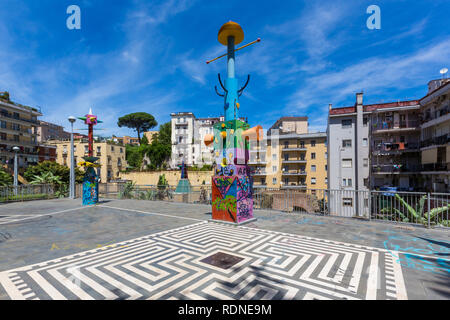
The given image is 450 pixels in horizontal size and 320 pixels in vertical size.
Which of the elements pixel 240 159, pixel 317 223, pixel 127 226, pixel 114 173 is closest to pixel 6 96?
pixel 114 173

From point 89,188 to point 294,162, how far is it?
35.0 m

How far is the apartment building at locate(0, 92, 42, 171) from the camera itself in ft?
120

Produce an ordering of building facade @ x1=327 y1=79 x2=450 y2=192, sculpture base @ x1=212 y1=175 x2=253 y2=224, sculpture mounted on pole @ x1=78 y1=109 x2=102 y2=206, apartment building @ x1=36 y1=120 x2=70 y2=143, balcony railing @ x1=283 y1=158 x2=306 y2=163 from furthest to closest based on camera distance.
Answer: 1. apartment building @ x1=36 y1=120 x2=70 y2=143
2. balcony railing @ x1=283 y1=158 x2=306 y2=163
3. building facade @ x1=327 y1=79 x2=450 y2=192
4. sculpture mounted on pole @ x1=78 y1=109 x2=102 y2=206
5. sculpture base @ x1=212 y1=175 x2=253 y2=224

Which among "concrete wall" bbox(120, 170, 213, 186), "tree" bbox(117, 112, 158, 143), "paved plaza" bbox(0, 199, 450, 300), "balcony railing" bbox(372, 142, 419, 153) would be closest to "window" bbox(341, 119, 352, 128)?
"balcony railing" bbox(372, 142, 419, 153)

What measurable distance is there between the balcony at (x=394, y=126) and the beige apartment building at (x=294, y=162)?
41.8ft

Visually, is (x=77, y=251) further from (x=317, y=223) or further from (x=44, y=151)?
(x=44, y=151)

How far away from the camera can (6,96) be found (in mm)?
38281

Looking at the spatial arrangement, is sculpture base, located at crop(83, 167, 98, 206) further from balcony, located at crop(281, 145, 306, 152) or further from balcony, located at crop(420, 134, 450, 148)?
balcony, located at crop(281, 145, 306, 152)

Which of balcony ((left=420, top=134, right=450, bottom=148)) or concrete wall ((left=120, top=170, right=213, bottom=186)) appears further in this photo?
concrete wall ((left=120, top=170, right=213, bottom=186))

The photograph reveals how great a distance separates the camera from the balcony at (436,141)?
69.4ft

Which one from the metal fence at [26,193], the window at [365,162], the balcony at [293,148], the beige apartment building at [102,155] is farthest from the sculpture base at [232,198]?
the beige apartment building at [102,155]

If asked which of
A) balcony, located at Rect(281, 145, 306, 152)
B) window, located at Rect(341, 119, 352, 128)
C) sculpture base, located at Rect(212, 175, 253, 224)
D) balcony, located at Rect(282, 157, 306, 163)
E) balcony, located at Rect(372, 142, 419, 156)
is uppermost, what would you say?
window, located at Rect(341, 119, 352, 128)

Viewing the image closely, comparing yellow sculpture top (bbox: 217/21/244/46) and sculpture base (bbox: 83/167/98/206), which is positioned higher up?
yellow sculpture top (bbox: 217/21/244/46)

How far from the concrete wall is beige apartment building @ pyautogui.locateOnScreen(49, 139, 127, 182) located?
10.1 ft
